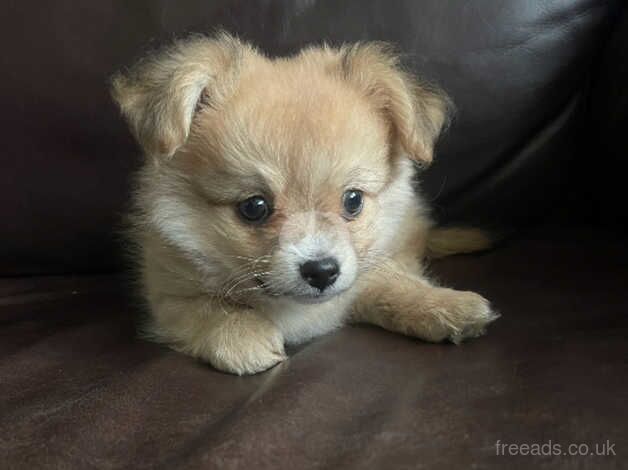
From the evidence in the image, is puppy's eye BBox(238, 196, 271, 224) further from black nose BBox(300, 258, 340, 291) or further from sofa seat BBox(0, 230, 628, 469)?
sofa seat BBox(0, 230, 628, 469)

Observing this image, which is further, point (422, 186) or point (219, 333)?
point (422, 186)

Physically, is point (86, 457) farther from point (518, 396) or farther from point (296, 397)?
point (518, 396)

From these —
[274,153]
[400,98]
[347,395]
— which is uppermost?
[400,98]

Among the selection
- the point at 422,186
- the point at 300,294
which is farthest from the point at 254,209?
the point at 422,186

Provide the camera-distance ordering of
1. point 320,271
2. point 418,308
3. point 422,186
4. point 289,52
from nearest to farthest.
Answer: point 320,271 → point 418,308 → point 289,52 → point 422,186

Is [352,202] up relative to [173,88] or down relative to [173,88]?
down

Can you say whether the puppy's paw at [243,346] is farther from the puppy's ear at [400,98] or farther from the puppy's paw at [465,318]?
the puppy's ear at [400,98]

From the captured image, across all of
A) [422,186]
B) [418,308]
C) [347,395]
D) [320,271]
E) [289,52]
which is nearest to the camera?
[347,395]

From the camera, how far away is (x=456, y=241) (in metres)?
2.08

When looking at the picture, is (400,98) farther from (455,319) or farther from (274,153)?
(455,319)

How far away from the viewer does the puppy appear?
1530 mm

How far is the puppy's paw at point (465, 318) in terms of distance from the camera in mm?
1564

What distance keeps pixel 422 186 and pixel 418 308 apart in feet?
1.99

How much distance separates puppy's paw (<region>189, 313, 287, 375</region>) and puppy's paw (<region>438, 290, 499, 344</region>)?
13.4 inches
